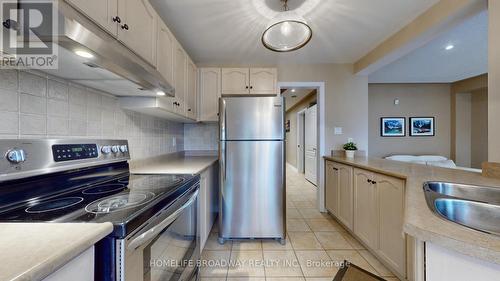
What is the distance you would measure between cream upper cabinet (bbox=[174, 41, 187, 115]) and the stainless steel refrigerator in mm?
415

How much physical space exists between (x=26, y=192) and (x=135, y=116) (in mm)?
1088

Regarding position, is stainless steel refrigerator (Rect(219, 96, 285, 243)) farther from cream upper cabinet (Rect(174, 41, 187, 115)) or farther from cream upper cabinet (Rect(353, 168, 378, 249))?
cream upper cabinet (Rect(353, 168, 378, 249))

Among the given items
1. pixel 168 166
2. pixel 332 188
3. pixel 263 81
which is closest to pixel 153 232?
pixel 168 166

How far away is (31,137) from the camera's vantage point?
0.96 meters

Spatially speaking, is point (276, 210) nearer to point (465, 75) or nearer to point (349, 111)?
point (349, 111)

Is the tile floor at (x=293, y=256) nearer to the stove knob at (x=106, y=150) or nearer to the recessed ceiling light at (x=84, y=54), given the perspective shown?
the stove knob at (x=106, y=150)

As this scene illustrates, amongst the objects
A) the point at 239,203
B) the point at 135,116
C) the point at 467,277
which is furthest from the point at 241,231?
the point at 467,277

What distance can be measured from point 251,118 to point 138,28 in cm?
124

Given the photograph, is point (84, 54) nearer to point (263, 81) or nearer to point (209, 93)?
point (209, 93)

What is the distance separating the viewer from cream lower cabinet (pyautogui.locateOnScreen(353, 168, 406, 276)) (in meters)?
1.55

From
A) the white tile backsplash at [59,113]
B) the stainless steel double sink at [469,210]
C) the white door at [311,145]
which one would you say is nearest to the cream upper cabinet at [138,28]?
the white tile backsplash at [59,113]

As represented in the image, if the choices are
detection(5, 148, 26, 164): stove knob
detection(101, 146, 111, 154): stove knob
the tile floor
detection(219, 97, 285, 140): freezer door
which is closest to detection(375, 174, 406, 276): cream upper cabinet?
the tile floor

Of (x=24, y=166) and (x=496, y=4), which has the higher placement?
(x=496, y=4)

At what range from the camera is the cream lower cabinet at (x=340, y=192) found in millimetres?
2297
